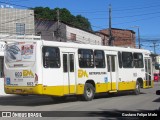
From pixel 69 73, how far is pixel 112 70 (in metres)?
4.21

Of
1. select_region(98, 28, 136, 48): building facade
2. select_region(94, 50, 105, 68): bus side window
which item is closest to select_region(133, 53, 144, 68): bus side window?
→ select_region(94, 50, 105, 68): bus side window

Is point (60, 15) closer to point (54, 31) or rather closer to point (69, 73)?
point (54, 31)

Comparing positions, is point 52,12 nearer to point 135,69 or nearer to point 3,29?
point 3,29

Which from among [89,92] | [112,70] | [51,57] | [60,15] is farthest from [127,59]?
[60,15]

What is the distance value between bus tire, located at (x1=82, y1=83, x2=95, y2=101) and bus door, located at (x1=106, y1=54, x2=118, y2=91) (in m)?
2.01

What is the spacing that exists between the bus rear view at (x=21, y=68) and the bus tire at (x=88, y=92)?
3.52 meters

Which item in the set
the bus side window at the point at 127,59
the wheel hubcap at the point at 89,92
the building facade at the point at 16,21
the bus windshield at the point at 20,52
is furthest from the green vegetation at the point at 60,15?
the bus windshield at the point at 20,52

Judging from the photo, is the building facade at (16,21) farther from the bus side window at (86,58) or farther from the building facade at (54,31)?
the bus side window at (86,58)

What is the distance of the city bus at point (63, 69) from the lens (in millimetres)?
17609

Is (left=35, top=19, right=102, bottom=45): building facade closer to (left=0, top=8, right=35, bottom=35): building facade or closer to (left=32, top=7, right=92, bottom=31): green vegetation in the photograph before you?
(left=0, top=8, right=35, bottom=35): building facade

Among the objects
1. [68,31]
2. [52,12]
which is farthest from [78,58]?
[52,12]

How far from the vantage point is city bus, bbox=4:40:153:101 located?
693 inches

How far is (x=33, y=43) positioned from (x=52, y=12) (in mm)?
59218

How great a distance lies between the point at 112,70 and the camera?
22.6 metres
